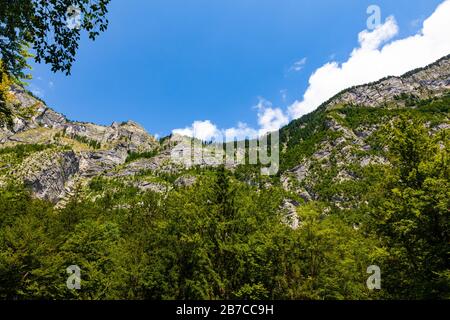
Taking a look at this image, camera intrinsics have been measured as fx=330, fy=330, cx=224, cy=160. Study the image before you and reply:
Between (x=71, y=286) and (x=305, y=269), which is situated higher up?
(x=305, y=269)

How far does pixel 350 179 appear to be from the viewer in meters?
191

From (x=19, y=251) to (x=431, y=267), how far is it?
93.3 feet

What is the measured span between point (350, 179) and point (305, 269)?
182 meters

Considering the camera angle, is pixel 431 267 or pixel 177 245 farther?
pixel 177 245

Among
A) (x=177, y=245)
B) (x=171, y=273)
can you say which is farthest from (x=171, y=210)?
(x=171, y=273)

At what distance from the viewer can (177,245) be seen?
2669 centimetres
